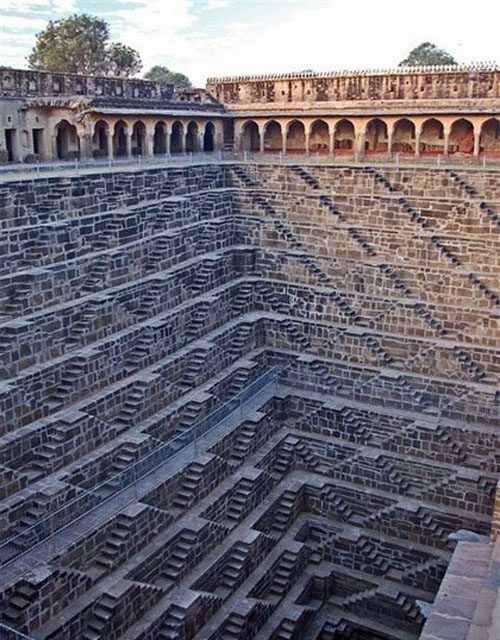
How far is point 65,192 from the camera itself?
1403cm

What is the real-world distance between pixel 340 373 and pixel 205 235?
490 centimetres

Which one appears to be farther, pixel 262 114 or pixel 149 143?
pixel 262 114

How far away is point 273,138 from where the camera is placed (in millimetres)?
26156

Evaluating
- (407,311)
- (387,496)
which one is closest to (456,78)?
(407,311)

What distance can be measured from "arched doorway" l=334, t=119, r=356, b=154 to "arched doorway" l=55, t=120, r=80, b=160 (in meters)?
9.08

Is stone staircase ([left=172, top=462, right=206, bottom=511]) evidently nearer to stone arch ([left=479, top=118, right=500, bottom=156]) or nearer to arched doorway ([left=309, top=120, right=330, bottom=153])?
stone arch ([left=479, top=118, right=500, bottom=156])

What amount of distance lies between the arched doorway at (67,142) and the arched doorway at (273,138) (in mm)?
7586

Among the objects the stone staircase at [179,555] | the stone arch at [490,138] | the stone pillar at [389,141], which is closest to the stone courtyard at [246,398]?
the stone staircase at [179,555]

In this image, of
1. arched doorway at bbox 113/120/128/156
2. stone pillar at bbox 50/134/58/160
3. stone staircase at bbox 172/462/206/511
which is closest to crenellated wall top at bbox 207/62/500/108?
arched doorway at bbox 113/120/128/156

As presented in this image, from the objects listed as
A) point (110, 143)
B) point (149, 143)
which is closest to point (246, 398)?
point (110, 143)

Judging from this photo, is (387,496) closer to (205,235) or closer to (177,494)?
(177,494)

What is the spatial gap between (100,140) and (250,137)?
6.65 metres

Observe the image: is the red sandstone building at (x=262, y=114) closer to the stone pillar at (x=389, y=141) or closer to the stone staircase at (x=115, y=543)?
the stone pillar at (x=389, y=141)

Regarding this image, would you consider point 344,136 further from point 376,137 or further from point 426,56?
point 426,56
